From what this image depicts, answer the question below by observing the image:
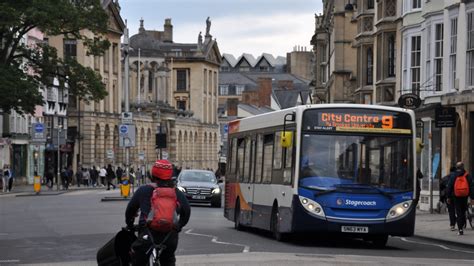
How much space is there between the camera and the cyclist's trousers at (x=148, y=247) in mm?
13539

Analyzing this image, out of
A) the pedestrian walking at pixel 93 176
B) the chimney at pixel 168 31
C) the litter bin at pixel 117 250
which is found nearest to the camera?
the litter bin at pixel 117 250

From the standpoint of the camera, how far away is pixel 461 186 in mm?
30547

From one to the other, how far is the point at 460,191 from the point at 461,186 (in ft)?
0.40

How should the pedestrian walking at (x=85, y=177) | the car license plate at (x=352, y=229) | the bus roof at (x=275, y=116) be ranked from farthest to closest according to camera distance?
1. the pedestrian walking at (x=85, y=177)
2. the bus roof at (x=275, y=116)
3. the car license plate at (x=352, y=229)

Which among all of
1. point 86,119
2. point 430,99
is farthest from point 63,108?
point 430,99

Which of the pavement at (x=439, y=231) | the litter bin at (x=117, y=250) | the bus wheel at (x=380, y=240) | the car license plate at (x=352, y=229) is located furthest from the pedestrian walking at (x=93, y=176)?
the litter bin at (x=117, y=250)

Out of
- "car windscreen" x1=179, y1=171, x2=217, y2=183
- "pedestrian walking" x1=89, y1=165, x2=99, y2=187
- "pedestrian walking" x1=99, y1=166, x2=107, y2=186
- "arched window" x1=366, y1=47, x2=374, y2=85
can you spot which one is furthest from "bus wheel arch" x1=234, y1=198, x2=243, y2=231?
"pedestrian walking" x1=99, y1=166, x2=107, y2=186

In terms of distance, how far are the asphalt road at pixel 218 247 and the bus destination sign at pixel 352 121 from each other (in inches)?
92.2

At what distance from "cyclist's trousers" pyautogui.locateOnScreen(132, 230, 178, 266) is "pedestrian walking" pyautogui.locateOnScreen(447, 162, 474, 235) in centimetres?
1764

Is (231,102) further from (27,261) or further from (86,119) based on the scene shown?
(27,261)

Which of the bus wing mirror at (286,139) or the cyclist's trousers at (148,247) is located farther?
the bus wing mirror at (286,139)

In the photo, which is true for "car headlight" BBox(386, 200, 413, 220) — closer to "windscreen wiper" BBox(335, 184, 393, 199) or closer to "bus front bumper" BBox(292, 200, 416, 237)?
"bus front bumper" BBox(292, 200, 416, 237)

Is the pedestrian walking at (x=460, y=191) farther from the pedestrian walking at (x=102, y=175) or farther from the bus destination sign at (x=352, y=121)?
the pedestrian walking at (x=102, y=175)

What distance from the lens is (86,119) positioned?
114625 millimetres
